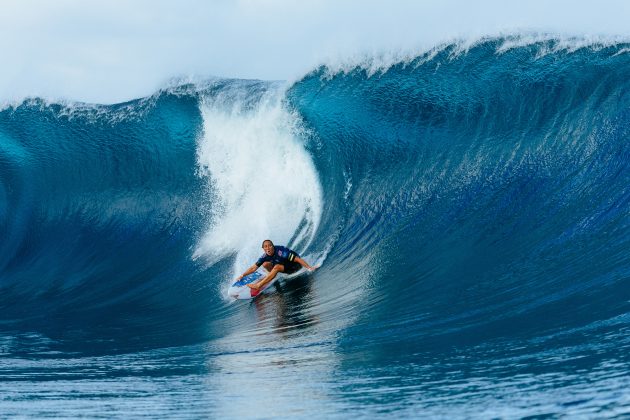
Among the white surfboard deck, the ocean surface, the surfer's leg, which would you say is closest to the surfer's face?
the surfer's leg

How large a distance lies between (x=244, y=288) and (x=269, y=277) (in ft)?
1.21

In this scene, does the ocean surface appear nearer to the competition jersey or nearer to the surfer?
the surfer

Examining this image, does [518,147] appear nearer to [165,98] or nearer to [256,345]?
[256,345]

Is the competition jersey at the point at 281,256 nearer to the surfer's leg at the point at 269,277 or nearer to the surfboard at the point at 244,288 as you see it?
the surfer's leg at the point at 269,277

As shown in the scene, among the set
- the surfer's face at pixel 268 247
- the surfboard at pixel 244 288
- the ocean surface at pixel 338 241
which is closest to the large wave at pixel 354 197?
the ocean surface at pixel 338 241

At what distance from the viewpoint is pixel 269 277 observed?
33.0ft

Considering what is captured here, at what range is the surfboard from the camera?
32.7ft

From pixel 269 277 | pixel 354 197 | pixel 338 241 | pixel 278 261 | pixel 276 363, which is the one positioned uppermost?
pixel 354 197

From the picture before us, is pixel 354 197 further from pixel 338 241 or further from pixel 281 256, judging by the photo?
pixel 281 256

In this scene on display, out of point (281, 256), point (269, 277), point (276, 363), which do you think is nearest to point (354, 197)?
point (281, 256)

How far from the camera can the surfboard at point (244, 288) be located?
997 cm

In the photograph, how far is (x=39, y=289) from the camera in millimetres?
12477

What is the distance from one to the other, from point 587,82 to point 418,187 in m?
3.23

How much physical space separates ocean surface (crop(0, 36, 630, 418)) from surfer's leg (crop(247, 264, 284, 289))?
1.05ft
